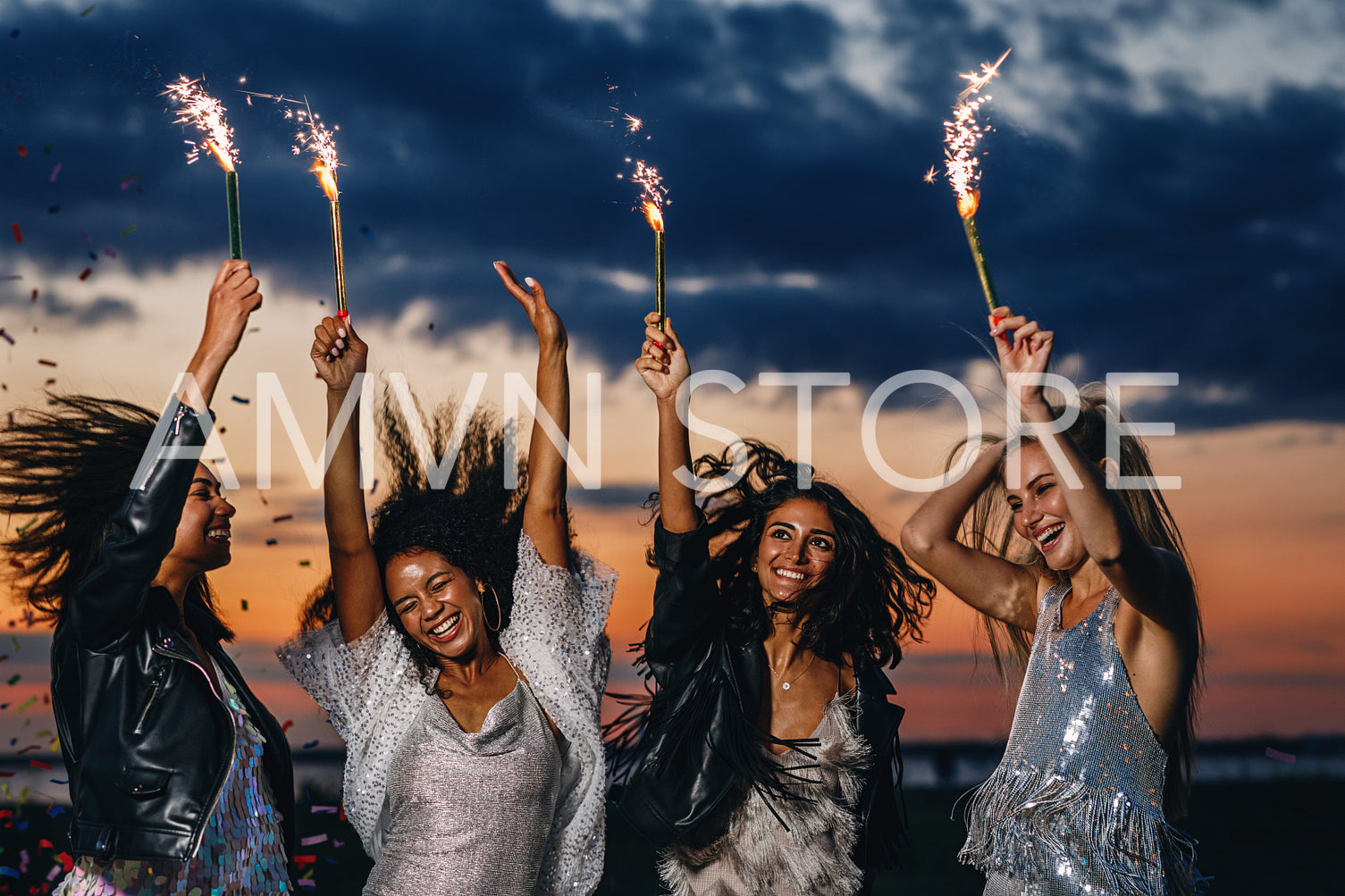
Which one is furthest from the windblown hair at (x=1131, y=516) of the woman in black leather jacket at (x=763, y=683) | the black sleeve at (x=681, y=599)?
the black sleeve at (x=681, y=599)

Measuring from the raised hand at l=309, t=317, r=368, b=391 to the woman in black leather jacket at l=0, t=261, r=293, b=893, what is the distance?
616mm

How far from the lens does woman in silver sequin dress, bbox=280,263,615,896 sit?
4.04 m

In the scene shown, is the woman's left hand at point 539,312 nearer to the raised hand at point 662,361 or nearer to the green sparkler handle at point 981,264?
the raised hand at point 662,361

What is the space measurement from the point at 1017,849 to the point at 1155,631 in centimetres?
84

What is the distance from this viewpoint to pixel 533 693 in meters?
4.31

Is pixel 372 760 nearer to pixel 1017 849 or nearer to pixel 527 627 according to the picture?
pixel 527 627

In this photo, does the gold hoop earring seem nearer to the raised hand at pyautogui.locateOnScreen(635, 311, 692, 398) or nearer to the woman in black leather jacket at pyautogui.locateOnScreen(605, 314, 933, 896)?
the woman in black leather jacket at pyautogui.locateOnScreen(605, 314, 933, 896)

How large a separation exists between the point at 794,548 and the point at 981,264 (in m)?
1.42

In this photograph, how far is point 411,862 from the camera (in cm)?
400

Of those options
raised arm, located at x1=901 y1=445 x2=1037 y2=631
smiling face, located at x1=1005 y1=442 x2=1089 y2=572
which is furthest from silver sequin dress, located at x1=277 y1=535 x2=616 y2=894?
smiling face, located at x1=1005 y1=442 x2=1089 y2=572

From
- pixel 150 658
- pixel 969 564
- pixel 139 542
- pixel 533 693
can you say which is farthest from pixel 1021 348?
pixel 150 658

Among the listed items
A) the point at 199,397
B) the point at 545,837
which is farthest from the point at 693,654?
the point at 199,397

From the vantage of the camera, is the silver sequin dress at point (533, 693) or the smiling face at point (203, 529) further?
the silver sequin dress at point (533, 693)

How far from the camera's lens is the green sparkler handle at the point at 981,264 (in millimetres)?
3512
